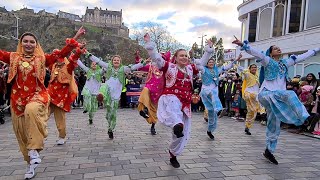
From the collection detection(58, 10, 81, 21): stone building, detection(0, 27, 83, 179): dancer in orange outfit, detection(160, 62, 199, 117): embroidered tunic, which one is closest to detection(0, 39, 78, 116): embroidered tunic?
detection(0, 27, 83, 179): dancer in orange outfit

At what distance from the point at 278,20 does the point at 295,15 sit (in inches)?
78.4

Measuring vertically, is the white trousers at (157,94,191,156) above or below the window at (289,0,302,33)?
below

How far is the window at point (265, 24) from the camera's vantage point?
2417 centimetres

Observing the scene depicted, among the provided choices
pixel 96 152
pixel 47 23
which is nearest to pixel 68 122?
pixel 96 152

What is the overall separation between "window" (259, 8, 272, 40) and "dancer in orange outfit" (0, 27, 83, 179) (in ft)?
74.3

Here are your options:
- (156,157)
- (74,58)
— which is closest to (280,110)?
(156,157)

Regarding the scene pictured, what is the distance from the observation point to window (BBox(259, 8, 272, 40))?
24172 millimetres

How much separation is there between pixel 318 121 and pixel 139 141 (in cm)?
538

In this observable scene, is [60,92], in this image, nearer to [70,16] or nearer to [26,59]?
[26,59]

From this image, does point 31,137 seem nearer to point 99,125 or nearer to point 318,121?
point 99,125

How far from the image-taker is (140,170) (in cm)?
462

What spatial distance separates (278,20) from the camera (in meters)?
22.2

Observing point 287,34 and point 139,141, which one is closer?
point 139,141

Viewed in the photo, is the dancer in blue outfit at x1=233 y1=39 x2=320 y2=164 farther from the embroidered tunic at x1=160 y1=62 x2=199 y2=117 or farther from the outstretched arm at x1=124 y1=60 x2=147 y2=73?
the outstretched arm at x1=124 y1=60 x2=147 y2=73
